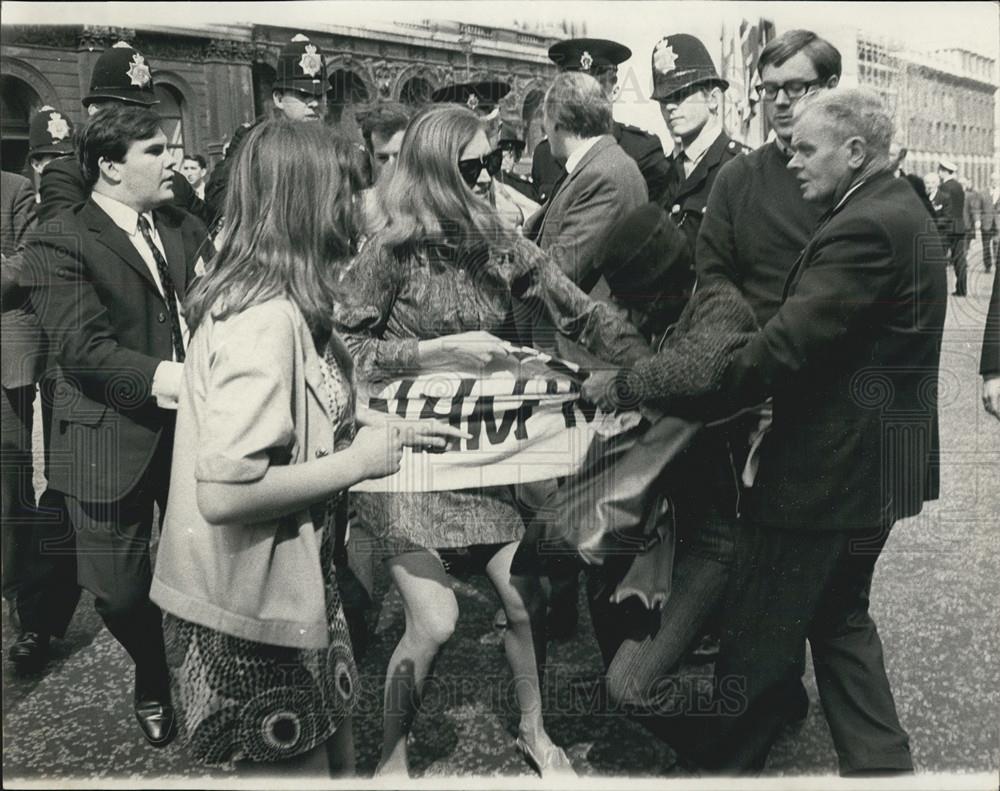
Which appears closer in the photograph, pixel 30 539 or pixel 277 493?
pixel 277 493

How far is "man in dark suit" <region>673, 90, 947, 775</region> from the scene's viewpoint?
96.0 inches

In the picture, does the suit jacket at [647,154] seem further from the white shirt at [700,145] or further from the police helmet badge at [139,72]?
the police helmet badge at [139,72]

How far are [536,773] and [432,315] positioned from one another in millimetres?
1354

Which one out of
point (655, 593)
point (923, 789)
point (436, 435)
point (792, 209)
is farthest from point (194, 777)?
point (792, 209)

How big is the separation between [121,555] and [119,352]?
0.63m

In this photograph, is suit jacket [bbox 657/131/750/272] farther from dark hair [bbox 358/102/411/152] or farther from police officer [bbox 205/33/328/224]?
police officer [bbox 205/33/328/224]

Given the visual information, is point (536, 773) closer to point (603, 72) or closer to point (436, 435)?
point (436, 435)

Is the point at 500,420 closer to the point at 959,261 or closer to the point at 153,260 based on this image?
the point at 153,260

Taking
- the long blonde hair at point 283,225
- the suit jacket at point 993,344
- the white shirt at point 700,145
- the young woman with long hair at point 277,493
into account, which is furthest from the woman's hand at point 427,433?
the suit jacket at point 993,344

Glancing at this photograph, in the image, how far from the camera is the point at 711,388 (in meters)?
2.56

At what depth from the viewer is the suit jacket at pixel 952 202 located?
312cm

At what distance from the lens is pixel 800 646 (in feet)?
8.72

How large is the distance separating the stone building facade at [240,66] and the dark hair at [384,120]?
4cm

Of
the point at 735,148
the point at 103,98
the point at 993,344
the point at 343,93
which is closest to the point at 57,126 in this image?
the point at 103,98
